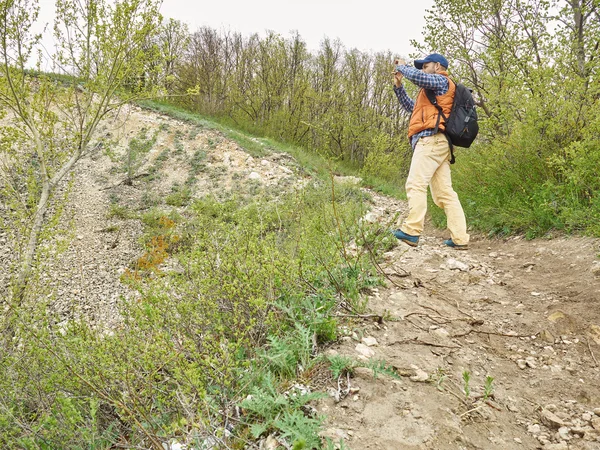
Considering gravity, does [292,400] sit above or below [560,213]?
below

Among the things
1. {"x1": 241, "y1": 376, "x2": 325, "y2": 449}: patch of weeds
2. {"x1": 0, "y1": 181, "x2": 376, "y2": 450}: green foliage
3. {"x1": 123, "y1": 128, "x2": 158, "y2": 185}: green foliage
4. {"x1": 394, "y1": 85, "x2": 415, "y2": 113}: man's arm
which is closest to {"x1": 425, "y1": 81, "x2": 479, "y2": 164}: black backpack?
{"x1": 394, "y1": 85, "x2": 415, "y2": 113}: man's arm

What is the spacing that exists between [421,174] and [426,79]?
0.88m

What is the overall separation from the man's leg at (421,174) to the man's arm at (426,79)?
44 cm

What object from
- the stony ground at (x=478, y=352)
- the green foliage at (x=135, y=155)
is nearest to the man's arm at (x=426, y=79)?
the stony ground at (x=478, y=352)

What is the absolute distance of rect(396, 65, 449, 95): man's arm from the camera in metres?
3.35

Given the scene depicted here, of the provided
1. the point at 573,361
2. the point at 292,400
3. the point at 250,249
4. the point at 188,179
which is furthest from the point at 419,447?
the point at 188,179

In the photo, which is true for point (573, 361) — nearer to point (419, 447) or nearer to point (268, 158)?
point (419, 447)

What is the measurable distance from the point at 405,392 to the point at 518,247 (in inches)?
134

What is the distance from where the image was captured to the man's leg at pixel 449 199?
3797 millimetres

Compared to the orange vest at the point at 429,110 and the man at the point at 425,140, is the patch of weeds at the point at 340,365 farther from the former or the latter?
the orange vest at the point at 429,110

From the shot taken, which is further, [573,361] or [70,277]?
[70,277]

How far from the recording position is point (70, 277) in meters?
6.66

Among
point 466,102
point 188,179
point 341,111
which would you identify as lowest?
point 188,179

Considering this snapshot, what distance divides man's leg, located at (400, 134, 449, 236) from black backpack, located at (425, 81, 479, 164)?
0.38 ft
